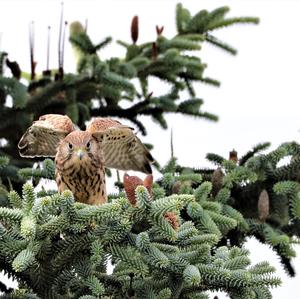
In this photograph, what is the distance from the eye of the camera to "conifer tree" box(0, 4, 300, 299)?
2.84 m

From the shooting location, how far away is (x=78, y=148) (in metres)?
3.59

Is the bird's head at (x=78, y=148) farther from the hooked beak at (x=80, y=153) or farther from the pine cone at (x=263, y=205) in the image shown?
the pine cone at (x=263, y=205)

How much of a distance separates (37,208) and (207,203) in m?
1.80

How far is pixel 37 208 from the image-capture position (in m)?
2.80

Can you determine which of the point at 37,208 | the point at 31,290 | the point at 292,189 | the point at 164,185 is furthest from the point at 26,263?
the point at 292,189

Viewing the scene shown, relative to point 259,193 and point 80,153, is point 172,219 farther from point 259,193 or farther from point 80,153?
point 259,193

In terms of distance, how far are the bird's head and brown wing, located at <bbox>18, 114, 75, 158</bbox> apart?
16 cm

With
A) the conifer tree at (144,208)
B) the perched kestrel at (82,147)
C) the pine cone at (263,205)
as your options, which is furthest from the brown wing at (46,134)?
the pine cone at (263,205)

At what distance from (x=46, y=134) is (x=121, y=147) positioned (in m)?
0.39

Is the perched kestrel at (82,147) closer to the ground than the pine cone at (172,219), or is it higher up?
higher up

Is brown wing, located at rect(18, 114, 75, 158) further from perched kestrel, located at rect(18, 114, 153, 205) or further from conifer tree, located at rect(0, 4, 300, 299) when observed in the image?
conifer tree, located at rect(0, 4, 300, 299)

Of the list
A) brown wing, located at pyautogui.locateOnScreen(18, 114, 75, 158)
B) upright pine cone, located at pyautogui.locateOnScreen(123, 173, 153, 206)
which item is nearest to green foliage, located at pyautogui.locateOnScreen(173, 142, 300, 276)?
brown wing, located at pyautogui.locateOnScreen(18, 114, 75, 158)

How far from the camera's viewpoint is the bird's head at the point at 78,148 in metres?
3.58

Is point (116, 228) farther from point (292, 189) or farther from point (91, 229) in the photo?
point (292, 189)
